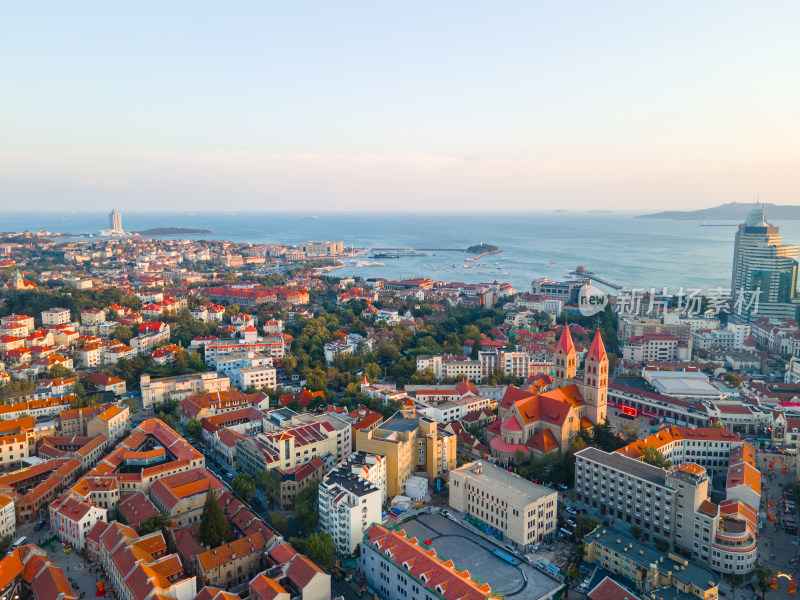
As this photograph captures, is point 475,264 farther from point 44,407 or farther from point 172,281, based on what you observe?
point 44,407

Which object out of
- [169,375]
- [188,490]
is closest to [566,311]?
[169,375]

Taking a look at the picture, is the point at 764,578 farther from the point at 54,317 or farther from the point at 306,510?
the point at 54,317

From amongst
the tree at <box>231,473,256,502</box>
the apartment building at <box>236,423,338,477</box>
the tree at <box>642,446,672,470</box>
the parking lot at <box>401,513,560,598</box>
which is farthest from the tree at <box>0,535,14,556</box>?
the tree at <box>642,446,672,470</box>

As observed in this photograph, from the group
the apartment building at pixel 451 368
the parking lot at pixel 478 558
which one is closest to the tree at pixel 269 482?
the parking lot at pixel 478 558

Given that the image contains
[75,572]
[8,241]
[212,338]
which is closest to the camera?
[75,572]

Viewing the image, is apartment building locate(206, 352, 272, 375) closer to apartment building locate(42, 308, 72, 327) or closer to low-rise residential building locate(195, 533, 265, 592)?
apartment building locate(42, 308, 72, 327)

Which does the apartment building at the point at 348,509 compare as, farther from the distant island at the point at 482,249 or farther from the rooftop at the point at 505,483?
the distant island at the point at 482,249

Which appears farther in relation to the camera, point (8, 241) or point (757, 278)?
point (8, 241)
